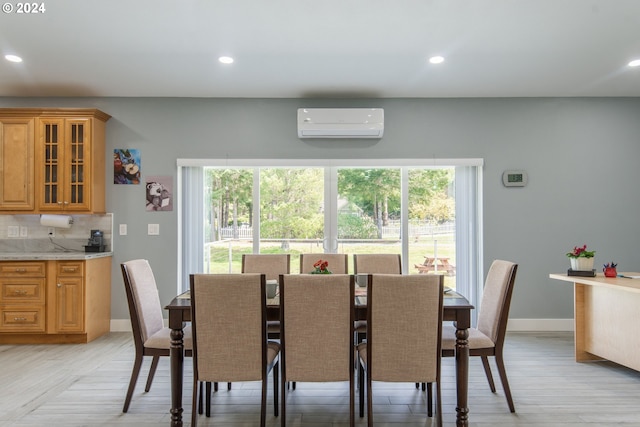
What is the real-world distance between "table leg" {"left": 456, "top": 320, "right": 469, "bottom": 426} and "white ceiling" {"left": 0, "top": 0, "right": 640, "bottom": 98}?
204cm

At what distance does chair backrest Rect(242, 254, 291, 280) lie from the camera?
3604 millimetres

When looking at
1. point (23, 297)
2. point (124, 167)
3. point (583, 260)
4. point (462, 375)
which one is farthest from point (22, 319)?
point (583, 260)

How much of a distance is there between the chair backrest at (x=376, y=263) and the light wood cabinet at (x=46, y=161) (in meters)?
2.82

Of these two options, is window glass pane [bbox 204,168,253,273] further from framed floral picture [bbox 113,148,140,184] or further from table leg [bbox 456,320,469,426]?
table leg [bbox 456,320,469,426]

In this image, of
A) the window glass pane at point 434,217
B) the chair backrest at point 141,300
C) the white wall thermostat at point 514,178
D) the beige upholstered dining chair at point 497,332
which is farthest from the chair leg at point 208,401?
the white wall thermostat at point 514,178

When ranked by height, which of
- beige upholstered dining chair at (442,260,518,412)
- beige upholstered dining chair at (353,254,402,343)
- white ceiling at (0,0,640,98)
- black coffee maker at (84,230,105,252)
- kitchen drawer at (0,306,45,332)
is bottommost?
kitchen drawer at (0,306,45,332)

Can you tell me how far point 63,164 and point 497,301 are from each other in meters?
4.24

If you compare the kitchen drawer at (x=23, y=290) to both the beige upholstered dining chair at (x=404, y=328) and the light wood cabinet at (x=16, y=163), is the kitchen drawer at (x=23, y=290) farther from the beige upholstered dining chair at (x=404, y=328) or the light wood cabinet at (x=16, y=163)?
the beige upholstered dining chair at (x=404, y=328)

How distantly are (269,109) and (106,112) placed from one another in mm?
1825

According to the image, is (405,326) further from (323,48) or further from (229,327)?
(323,48)

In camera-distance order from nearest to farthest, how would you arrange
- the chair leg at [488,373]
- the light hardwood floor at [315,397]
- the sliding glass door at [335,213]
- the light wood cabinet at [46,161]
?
the light hardwood floor at [315,397] < the chair leg at [488,373] < the light wood cabinet at [46,161] < the sliding glass door at [335,213]

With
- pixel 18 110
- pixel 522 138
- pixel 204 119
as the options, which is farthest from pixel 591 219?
pixel 18 110

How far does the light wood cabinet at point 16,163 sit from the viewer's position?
4.13 m

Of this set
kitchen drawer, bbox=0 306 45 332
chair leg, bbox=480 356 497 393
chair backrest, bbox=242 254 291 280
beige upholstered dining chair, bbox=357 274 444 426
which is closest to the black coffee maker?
kitchen drawer, bbox=0 306 45 332
